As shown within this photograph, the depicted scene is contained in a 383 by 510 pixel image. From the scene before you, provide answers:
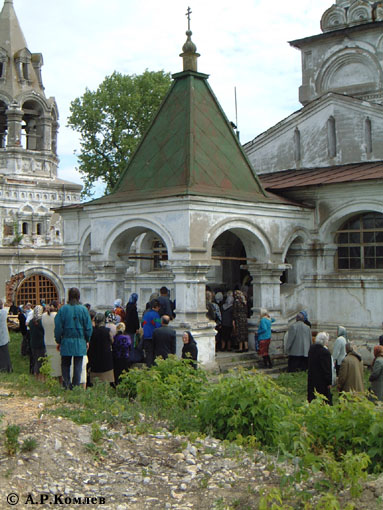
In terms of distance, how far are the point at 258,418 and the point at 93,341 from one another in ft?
11.6

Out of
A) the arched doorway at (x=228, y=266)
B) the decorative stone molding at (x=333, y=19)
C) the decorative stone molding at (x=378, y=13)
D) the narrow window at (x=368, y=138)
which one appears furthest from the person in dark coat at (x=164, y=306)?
→ the decorative stone molding at (x=378, y=13)

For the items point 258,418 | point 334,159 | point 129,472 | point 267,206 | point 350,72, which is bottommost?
point 129,472

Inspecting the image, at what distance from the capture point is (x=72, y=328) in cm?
915

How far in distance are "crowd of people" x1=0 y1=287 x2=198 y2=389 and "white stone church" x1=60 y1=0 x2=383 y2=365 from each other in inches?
34.0

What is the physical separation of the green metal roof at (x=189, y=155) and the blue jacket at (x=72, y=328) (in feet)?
12.8

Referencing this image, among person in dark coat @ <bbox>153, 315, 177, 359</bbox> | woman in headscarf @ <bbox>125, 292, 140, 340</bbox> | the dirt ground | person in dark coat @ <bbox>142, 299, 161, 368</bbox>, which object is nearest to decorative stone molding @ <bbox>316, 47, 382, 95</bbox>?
woman in headscarf @ <bbox>125, 292, 140, 340</bbox>

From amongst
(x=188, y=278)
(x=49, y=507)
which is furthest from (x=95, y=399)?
(x=188, y=278)

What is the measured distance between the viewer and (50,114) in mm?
32062

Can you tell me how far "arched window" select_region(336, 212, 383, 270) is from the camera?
563 inches

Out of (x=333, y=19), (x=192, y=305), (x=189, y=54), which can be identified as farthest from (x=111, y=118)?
(x=192, y=305)

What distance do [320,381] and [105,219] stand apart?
641cm

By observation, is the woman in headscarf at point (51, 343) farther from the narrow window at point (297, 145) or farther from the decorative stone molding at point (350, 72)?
the decorative stone molding at point (350, 72)

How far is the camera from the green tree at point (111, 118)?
101 ft

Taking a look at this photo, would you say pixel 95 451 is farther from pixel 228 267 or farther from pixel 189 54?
pixel 228 267
